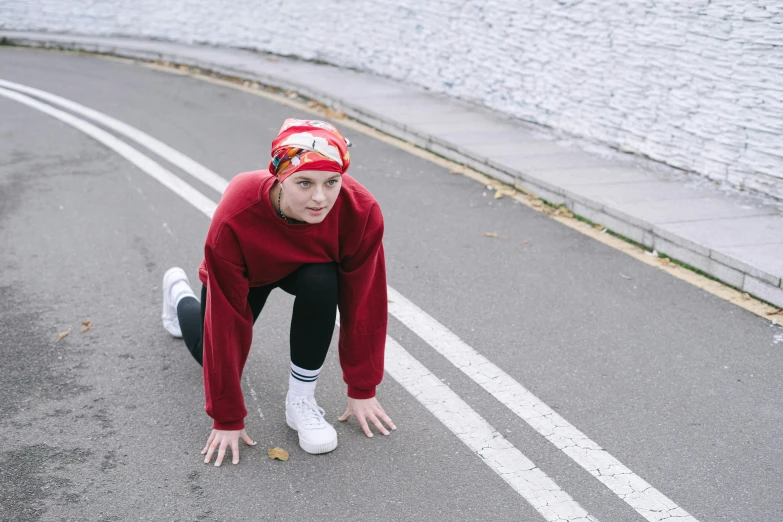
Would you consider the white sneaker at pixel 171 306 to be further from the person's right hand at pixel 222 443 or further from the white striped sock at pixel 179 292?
the person's right hand at pixel 222 443

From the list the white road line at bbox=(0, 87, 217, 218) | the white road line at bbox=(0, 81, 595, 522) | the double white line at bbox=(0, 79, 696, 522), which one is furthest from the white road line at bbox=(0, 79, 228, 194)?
the white road line at bbox=(0, 81, 595, 522)

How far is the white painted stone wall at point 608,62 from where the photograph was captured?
651 centimetres

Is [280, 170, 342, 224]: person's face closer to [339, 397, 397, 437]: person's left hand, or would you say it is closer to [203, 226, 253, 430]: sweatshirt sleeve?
[203, 226, 253, 430]: sweatshirt sleeve

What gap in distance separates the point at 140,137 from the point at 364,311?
610 centimetres

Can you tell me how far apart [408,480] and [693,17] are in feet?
17.1

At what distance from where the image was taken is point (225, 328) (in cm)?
324

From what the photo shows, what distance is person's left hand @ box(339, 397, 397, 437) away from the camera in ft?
11.8

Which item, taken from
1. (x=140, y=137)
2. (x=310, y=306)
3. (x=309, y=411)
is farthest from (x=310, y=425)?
(x=140, y=137)

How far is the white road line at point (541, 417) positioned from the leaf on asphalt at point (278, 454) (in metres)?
1.00

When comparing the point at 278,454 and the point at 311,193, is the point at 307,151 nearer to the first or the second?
the point at 311,193

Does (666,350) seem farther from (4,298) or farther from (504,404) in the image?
(4,298)

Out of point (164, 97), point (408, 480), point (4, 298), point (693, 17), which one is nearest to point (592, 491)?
point (408, 480)

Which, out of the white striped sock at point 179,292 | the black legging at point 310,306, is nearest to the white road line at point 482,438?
the black legging at point 310,306

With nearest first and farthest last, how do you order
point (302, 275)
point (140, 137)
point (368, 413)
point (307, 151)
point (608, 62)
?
point (307, 151) < point (302, 275) < point (368, 413) < point (608, 62) < point (140, 137)
